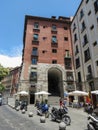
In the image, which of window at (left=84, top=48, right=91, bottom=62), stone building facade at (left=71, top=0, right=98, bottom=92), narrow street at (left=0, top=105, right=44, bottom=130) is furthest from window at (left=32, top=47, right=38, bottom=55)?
narrow street at (left=0, top=105, right=44, bottom=130)

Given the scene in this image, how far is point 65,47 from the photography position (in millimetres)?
38219

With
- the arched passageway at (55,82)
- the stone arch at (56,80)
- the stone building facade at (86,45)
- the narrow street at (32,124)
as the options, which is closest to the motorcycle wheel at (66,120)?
the narrow street at (32,124)

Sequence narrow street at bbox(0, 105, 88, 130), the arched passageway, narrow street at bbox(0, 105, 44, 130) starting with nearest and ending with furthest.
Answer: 1. narrow street at bbox(0, 105, 44, 130)
2. narrow street at bbox(0, 105, 88, 130)
3. the arched passageway

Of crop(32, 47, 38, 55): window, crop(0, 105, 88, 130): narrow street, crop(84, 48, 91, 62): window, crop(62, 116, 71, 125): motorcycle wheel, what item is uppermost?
crop(32, 47, 38, 55): window

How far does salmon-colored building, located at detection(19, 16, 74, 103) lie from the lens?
3381 cm

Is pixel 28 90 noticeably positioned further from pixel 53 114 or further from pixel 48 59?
pixel 53 114

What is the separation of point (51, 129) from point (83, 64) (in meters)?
22.7

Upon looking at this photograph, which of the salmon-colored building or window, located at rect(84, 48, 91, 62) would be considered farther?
the salmon-colored building

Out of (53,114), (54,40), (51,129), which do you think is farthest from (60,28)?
(51,129)

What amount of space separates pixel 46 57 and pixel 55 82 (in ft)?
26.0

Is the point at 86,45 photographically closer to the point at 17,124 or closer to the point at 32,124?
the point at 32,124

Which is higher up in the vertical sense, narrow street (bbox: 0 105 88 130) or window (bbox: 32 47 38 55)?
window (bbox: 32 47 38 55)

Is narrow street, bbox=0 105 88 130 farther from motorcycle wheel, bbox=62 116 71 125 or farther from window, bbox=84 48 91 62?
window, bbox=84 48 91 62

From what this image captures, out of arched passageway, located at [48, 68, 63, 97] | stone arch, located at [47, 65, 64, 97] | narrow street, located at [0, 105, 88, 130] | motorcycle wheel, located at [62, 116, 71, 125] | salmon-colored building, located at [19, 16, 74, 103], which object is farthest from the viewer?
arched passageway, located at [48, 68, 63, 97]
